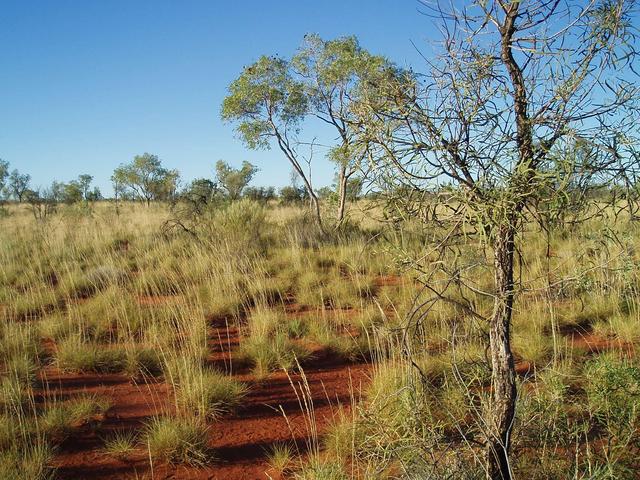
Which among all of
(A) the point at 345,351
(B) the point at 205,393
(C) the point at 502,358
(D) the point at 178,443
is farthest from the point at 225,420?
(C) the point at 502,358

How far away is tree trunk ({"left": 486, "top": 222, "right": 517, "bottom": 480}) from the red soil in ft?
3.79

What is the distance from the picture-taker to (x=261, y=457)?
354cm

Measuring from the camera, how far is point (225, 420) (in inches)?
160

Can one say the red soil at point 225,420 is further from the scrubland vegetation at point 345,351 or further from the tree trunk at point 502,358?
the tree trunk at point 502,358

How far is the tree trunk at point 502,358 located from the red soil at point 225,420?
1.16 meters

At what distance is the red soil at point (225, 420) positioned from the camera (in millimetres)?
3338

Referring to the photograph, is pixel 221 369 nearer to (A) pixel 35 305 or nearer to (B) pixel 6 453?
(B) pixel 6 453

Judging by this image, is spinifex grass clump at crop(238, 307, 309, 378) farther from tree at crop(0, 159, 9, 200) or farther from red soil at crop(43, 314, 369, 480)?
tree at crop(0, 159, 9, 200)

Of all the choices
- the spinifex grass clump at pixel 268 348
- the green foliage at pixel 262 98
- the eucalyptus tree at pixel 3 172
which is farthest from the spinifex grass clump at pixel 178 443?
the eucalyptus tree at pixel 3 172

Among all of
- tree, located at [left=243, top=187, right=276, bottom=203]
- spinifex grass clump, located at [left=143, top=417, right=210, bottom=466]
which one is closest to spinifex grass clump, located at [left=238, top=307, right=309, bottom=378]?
spinifex grass clump, located at [left=143, top=417, right=210, bottom=466]

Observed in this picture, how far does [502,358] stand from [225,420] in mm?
2776

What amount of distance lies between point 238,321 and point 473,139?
5328 millimetres

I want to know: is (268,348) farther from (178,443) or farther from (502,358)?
(502,358)

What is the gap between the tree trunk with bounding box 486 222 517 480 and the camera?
2191 mm
